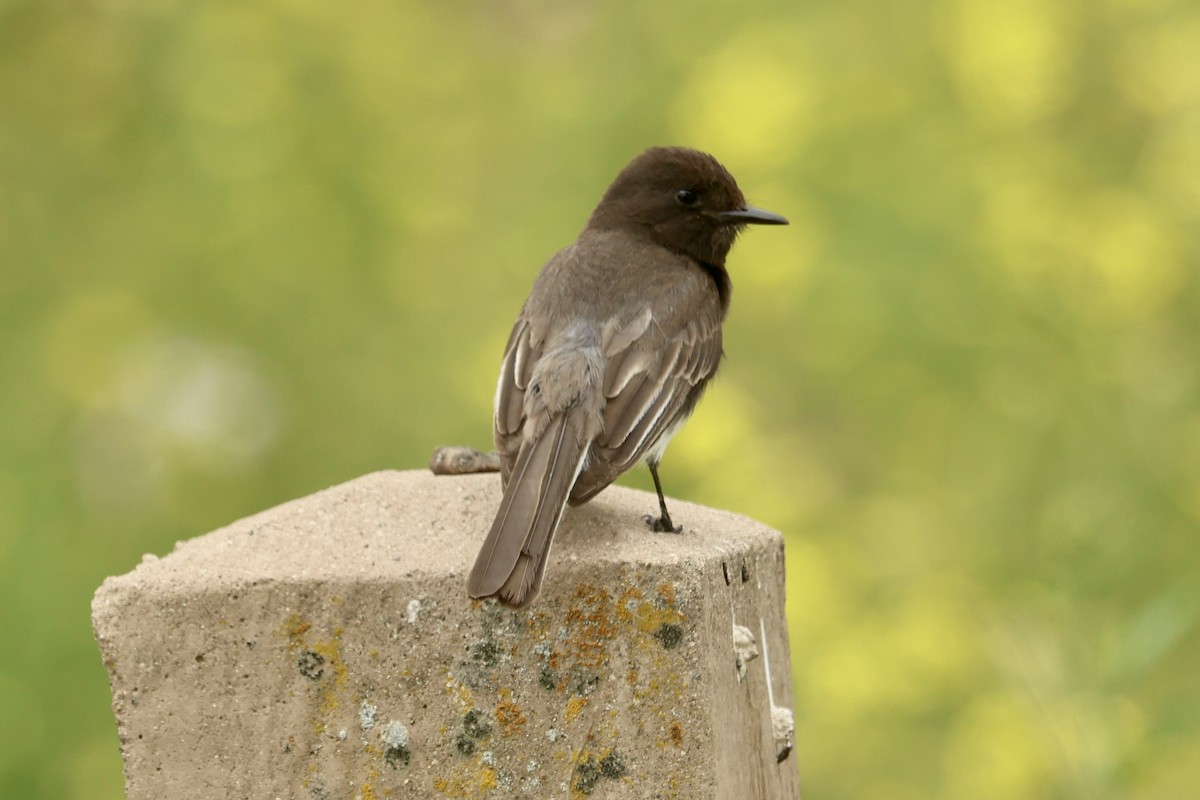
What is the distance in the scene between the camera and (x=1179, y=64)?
755 centimetres

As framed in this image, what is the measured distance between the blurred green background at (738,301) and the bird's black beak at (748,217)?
1.42 metres

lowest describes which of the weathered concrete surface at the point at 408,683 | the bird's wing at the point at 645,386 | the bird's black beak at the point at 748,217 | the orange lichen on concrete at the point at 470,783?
the orange lichen on concrete at the point at 470,783

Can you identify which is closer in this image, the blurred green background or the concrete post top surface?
the concrete post top surface

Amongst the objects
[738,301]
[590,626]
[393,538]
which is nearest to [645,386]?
[393,538]

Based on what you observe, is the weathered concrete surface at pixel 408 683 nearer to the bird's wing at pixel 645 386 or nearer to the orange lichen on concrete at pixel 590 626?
the orange lichen on concrete at pixel 590 626

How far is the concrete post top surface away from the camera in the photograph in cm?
318

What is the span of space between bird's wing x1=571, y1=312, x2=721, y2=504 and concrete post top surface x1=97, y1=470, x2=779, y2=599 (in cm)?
11

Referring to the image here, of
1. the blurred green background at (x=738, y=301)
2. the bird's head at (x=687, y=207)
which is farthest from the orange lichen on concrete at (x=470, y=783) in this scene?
the blurred green background at (x=738, y=301)

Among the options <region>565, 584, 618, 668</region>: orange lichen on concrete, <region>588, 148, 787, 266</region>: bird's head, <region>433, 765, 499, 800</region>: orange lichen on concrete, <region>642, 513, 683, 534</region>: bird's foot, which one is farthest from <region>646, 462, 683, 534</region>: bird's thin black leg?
<region>588, 148, 787, 266</region>: bird's head

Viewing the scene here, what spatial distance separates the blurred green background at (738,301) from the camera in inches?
250

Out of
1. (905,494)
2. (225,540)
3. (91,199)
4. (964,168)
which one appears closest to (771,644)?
(225,540)

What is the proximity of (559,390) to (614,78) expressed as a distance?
4.86 metres

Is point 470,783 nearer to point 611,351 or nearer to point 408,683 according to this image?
point 408,683

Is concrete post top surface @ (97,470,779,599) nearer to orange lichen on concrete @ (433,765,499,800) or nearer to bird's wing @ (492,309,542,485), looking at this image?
bird's wing @ (492,309,542,485)
